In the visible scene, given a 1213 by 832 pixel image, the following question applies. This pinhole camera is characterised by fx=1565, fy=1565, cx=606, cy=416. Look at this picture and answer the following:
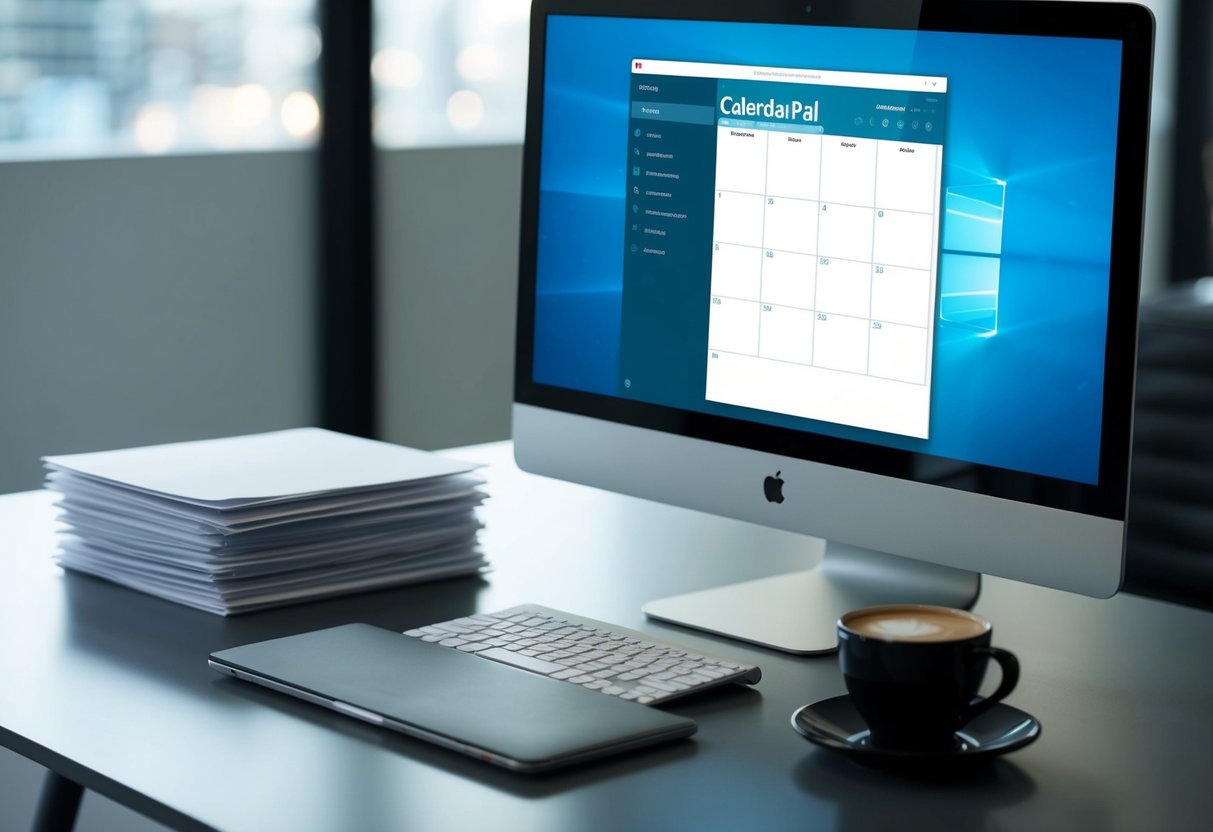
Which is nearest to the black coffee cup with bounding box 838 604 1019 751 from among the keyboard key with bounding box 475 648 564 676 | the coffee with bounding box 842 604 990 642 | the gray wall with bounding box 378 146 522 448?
the coffee with bounding box 842 604 990 642

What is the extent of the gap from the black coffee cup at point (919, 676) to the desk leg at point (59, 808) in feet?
2.99

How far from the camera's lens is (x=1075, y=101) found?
106 cm

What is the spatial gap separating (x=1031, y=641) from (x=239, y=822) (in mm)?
651

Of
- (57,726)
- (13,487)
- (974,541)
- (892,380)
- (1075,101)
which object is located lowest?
(13,487)

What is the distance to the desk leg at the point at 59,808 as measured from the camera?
1.52 m

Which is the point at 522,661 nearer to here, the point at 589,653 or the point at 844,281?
the point at 589,653

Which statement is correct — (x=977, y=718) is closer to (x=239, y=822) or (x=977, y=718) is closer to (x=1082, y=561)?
(x=1082, y=561)

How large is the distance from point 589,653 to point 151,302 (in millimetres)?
2321

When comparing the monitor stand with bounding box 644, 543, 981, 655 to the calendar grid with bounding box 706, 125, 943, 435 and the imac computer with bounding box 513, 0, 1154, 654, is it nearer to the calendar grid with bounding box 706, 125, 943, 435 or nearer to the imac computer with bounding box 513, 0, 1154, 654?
the imac computer with bounding box 513, 0, 1154, 654

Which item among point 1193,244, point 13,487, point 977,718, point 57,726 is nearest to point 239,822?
point 57,726

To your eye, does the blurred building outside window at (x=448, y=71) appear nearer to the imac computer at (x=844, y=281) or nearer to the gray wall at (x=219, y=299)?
the gray wall at (x=219, y=299)

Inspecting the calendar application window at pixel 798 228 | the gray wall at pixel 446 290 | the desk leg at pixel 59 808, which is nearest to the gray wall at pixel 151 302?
the gray wall at pixel 446 290

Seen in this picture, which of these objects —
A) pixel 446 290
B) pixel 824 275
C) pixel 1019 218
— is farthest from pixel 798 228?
pixel 446 290

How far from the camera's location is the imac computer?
106cm
